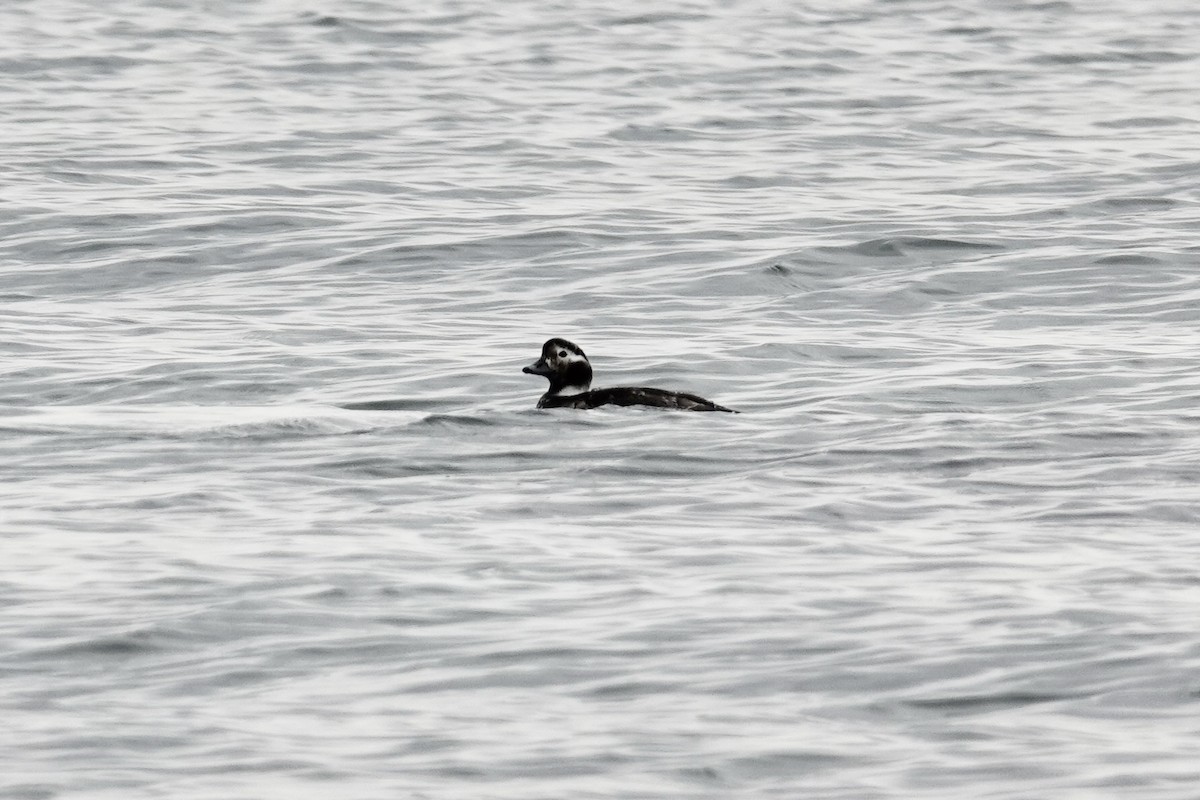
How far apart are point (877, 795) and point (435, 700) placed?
1839 millimetres

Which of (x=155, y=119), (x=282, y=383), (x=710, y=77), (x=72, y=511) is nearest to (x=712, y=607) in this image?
(x=72, y=511)

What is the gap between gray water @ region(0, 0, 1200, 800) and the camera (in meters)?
8.79

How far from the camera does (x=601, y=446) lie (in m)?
14.4

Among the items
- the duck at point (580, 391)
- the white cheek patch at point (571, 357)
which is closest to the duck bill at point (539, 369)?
the duck at point (580, 391)

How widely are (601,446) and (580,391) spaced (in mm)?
1533

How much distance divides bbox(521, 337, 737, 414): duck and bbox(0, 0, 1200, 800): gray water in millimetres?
143

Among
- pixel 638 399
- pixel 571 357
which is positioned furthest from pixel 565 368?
pixel 638 399

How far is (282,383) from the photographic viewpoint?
16.9 m

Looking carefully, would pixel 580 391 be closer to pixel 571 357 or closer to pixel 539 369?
pixel 571 357

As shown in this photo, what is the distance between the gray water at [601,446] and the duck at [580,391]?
143 millimetres

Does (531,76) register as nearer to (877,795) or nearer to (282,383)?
(282,383)

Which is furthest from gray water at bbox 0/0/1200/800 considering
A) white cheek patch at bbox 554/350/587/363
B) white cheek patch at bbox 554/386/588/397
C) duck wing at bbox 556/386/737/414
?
white cheek patch at bbox 554/350/587/363

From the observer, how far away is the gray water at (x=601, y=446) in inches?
346

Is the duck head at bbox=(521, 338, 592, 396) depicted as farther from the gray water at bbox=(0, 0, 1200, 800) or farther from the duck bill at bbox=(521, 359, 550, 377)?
the gray water at bbox=(0, 0, 1200, 800)
